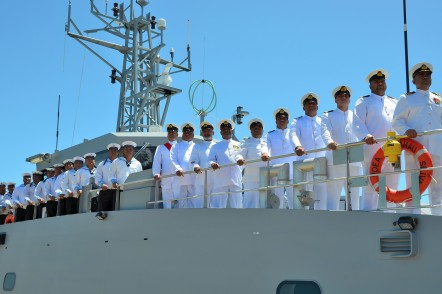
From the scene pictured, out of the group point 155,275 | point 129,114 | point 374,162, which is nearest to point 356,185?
point 374,162

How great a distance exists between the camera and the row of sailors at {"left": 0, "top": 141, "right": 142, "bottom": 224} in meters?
8.78

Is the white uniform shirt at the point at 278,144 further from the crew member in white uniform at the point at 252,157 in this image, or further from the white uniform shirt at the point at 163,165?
the white uniform shirt at the point at 163,165

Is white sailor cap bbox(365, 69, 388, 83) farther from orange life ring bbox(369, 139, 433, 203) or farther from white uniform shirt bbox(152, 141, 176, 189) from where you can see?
white uniform shirt bbox(152, 141, 176, 189)

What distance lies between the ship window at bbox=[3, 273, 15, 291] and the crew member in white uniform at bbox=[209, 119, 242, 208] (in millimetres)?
4360

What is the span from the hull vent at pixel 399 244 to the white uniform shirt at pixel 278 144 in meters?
2.36

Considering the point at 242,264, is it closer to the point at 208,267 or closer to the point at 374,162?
the point at 208,267

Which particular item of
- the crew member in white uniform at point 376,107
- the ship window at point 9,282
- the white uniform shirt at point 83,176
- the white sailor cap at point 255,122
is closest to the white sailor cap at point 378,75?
the crew member in white uniform at point 376,107

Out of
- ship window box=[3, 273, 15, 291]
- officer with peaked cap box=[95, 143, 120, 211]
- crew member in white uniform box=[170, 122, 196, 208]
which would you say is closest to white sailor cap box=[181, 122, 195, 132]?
crew member in white uniform box=[170, 122, 196, 208]

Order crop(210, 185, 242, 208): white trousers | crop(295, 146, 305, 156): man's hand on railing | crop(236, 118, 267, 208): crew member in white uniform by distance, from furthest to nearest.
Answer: crop(210, 185, 242, 208): white trousers < crop(236, 118, 267, 208): crew member in white uniform < crop(295, 146, 305, 156): man's hand on railing

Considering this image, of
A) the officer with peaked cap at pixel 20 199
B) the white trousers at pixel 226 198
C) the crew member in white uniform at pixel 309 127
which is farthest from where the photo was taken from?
the officer with peaked cap at pixel 20 199

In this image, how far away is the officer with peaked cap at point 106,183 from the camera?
844 centimetres

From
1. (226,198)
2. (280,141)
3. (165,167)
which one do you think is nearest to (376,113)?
(280,141)

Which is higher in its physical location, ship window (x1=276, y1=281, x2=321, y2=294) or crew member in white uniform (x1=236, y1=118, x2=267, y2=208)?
crew member in white uniform (x1=236, y1=118, x2=267, y2=208)

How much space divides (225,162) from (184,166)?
28.8 inches
